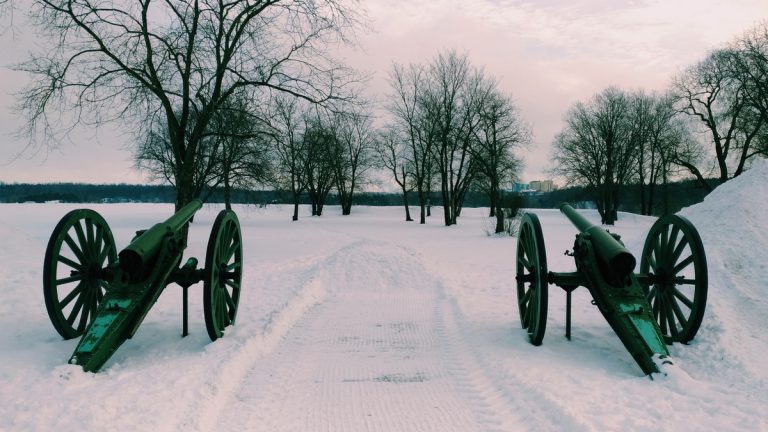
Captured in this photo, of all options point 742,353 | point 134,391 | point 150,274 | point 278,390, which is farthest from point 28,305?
point 742,353

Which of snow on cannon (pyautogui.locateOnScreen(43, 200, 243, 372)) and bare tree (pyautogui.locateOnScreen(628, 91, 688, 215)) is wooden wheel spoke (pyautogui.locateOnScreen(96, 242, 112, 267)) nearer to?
snow on cannon (pyautogui.locateOnScreen(43, 200, 243, 372))

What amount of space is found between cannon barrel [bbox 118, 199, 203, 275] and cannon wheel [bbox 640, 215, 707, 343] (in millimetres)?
4990

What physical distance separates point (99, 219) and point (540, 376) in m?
4.73

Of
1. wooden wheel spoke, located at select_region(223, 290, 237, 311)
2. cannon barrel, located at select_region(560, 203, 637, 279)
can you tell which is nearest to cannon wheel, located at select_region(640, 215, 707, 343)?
cannon barrel, located at select_region(560, 203, 637, 279)

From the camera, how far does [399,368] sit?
15.4 feet

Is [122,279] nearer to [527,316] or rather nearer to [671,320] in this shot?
[527,316]

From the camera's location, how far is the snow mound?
15.7 feet

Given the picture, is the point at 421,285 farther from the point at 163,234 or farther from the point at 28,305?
the point at 28,305

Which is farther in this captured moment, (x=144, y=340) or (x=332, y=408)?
(x=144, y=340)

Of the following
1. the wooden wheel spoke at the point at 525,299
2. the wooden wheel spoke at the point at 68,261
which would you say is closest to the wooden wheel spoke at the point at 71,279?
the wooden wheel spoke at the point at 68,261

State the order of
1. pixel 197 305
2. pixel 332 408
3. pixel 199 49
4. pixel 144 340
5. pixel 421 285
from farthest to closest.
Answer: pixel 199 49, pixel 421 285, pixel 197 305, pixel 144 340, pixel 332 408

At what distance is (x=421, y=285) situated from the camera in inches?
374

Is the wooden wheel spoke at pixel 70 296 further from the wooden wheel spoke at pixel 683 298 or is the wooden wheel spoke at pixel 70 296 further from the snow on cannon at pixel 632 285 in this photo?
the wooden wheel spoke at pixel 683 298

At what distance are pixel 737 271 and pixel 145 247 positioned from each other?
286 inches
